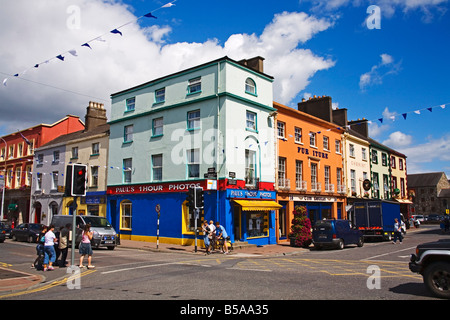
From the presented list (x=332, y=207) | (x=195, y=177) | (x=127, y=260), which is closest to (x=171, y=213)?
(x=195, y=177)

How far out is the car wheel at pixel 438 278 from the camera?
7910mm

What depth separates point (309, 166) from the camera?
2956 centimetres

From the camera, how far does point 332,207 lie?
3219 centimetres

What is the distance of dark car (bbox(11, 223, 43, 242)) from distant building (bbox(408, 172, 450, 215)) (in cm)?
8883

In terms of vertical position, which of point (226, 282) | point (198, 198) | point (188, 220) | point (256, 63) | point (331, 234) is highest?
point (256, 63)

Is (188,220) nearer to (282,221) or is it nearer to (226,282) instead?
(282,221)

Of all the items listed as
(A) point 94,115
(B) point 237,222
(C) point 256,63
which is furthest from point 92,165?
(C) point 256,63

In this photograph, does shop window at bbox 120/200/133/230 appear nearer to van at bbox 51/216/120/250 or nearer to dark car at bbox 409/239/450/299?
van at bbox 51/216/120/250

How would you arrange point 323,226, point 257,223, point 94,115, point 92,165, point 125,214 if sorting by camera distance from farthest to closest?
point 94,115 < point 92,165 < point 125,214 < point 257,223 < point 323,226

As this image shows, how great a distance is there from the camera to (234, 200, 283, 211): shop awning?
21.8 meters

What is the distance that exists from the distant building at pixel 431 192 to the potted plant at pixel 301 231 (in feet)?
260

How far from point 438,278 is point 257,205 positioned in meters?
14.8
